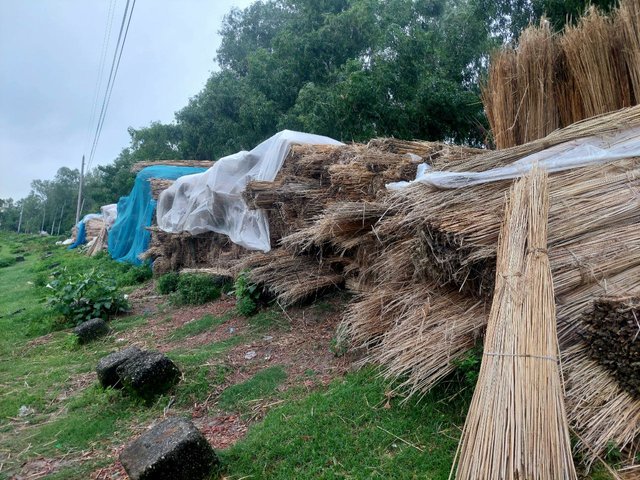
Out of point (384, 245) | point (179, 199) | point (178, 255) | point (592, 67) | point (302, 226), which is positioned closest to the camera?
point (592, 67)

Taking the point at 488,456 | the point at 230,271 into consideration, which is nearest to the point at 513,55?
the point at 488,456

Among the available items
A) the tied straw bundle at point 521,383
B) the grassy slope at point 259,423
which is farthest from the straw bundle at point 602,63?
the grassy slope at point 259,423

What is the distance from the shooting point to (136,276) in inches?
414

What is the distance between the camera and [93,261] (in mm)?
14539

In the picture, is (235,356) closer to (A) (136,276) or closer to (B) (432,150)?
(B) (432,150)

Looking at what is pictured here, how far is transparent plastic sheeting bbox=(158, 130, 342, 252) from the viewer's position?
6633mm

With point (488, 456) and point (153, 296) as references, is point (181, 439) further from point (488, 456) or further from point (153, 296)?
point (153, 296)

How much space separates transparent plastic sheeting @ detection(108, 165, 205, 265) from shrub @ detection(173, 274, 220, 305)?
4797 mm

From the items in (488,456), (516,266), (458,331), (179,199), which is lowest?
(488,456)

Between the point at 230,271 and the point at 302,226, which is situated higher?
the point at 302,226

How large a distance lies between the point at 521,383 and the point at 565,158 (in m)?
1.89

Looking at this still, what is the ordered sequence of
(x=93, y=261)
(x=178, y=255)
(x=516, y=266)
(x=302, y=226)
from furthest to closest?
1. (x=93, y=261)
2. (x=178, y=255)
3. (x=302, y=226)
4. (x=516, y=266)

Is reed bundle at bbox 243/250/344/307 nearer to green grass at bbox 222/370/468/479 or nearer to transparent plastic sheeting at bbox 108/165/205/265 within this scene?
green grass at bbox 222/370/468/479

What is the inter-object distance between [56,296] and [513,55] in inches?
285
